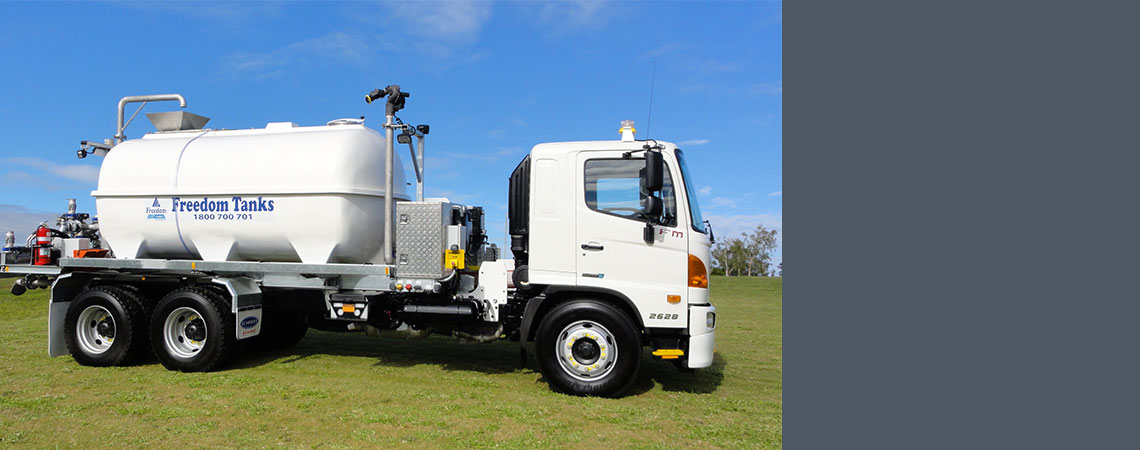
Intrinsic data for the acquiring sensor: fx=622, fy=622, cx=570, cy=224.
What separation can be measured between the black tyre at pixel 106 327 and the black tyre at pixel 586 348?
17.4 feet

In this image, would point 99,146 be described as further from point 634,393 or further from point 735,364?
point 735,364

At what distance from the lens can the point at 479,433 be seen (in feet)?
17.4

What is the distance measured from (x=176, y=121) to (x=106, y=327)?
2853 millimetres

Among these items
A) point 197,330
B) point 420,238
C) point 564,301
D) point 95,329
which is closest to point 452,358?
point 420,238

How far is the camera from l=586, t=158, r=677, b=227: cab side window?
21.6 feet

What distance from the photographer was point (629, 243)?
657 cm

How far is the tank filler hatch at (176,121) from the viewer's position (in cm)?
843

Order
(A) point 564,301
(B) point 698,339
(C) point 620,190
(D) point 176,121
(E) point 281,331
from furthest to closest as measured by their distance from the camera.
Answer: (E) point 281,331, (D) point 176,121, (A) point 564,301, (C) point 620,190, (B) point 698,339

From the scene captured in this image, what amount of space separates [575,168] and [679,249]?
4.63ft

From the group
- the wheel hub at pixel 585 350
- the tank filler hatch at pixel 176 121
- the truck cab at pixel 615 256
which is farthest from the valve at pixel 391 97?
the wheel hub at pixel 585 350

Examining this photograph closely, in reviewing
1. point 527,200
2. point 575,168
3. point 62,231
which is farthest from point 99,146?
point 575,168

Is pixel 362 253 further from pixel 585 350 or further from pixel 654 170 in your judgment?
pixel 654 170

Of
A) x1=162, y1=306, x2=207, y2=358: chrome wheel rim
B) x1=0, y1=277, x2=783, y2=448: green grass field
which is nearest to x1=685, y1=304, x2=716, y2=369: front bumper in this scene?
x1=0, y1=277, x2=783, y2=448: green grass field

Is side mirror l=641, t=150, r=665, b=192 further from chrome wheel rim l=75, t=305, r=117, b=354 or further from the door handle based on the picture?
chrome wheel rim l=75, t=305, r=117, b=354
